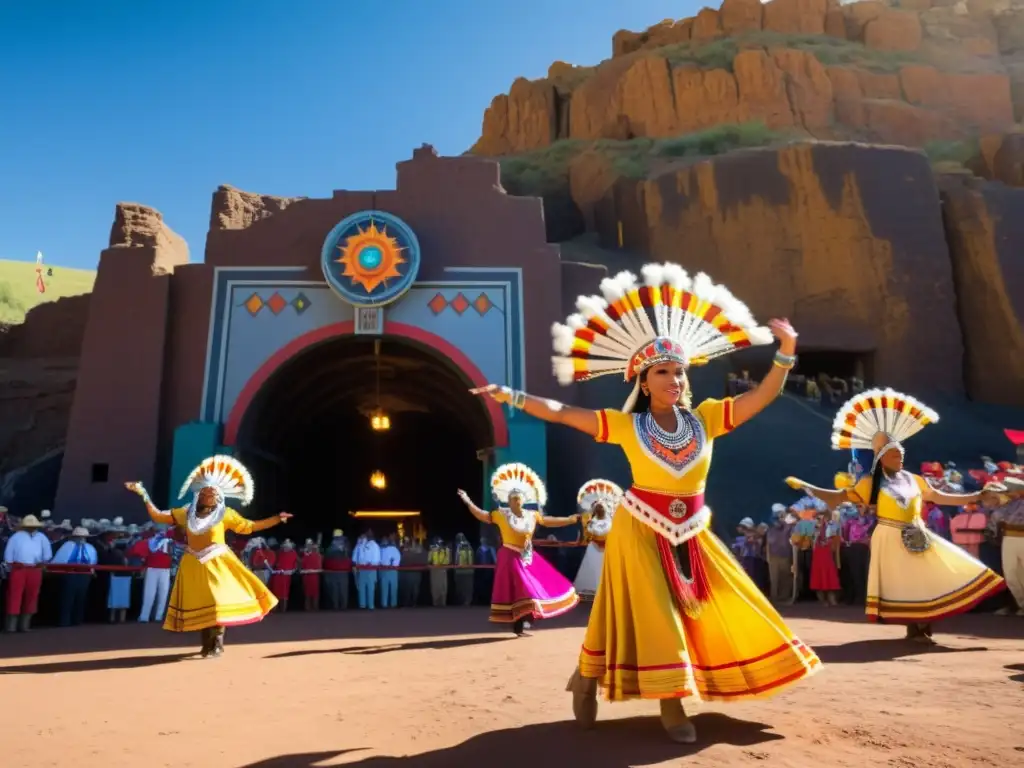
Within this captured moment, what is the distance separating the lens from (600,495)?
12.8 metres

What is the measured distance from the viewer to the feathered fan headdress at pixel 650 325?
15.3ft

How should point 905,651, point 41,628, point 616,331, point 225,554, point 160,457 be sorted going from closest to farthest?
point 616,331, point 905,651, point 225,554, point 41,628, point 160,457

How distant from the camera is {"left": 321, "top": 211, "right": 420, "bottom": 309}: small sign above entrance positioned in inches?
651

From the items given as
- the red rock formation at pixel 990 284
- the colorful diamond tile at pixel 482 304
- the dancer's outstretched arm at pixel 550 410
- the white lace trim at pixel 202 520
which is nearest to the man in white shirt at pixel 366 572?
the colorful diamond tile at pixel 482 304

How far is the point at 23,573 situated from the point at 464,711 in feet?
29.9

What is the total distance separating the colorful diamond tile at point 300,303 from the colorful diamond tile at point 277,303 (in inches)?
7.8

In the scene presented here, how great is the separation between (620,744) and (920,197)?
30.8 m

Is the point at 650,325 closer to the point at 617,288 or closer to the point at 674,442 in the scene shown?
the point at 617,288

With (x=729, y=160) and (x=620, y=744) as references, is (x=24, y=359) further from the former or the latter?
(x=620, y=744)

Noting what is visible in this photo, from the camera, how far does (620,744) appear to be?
3871mm

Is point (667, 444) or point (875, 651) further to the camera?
point (875, 651)

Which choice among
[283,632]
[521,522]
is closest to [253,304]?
[283,632]

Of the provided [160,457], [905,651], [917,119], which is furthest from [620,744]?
[917,119]

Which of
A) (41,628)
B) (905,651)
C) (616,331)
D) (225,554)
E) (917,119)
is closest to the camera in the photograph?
(616,331)
